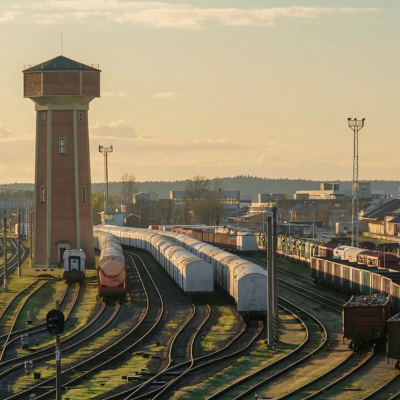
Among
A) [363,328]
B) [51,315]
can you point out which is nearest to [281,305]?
[363,328]

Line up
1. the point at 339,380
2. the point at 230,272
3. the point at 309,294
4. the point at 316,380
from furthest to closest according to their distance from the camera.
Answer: the point at 309,294
the point at 230,272
the point at 316,380
the point at 339,380

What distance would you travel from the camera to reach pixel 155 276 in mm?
78438

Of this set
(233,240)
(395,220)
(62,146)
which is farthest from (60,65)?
(395,220)

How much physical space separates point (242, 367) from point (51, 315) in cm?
1179

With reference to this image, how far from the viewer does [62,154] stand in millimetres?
85000

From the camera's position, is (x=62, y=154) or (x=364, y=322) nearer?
(x=364, y=322)

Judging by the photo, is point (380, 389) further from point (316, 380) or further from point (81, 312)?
point (81, 312)

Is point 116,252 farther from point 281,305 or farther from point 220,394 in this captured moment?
point 220,394

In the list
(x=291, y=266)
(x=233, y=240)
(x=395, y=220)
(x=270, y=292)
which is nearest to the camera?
(x=270, y=292)

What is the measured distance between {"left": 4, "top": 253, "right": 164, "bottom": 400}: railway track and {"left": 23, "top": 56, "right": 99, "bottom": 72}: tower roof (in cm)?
3014

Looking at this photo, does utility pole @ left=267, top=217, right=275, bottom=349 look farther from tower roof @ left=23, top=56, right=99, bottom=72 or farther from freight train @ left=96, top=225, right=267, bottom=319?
tower roof @ left=23, top=56, right=99, bottom=72

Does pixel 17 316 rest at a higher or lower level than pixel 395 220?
lower

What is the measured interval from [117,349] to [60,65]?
48.8 metres

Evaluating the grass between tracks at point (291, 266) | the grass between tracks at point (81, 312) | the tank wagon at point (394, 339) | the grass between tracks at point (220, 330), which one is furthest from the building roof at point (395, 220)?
the tank wagon at point (394, 339)
